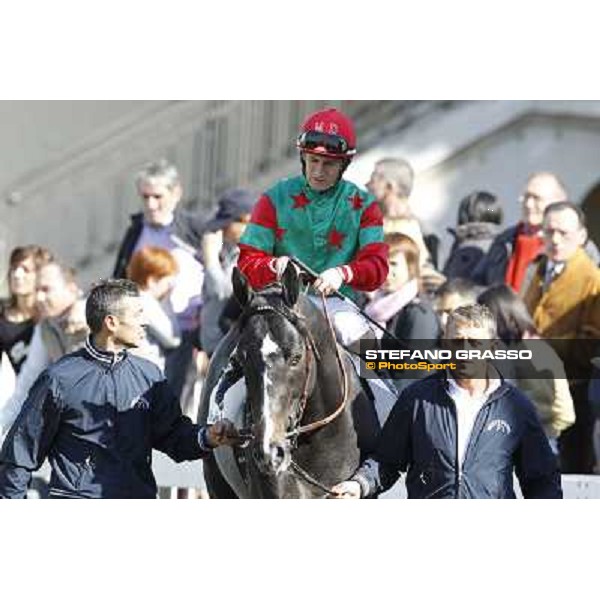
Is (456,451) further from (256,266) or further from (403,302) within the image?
(403,302)

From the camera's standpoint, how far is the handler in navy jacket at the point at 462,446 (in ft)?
22.2

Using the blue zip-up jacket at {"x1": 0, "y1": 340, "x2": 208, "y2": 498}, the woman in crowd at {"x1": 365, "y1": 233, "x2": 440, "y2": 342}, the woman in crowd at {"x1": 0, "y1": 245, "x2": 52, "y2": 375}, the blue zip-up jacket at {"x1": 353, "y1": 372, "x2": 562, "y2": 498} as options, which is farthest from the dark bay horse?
the woman in crowd at {"x1": 0, "y1": 245, "x2": 52, "y2": 375}

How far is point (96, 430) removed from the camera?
257 inches

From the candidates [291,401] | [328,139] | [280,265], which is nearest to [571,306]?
[328,139]

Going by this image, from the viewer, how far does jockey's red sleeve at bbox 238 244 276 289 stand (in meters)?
6.80

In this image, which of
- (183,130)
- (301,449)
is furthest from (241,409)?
(183,130)

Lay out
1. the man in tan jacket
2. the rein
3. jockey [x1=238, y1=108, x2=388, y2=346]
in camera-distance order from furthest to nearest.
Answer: the man in tan jacket → jockey [x1=238, y1=108, x2=388, y2=346] → the rein

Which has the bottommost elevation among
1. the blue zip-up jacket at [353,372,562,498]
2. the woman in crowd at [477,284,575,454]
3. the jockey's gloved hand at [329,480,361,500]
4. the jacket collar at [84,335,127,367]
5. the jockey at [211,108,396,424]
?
the jockey's gloved hand at [329,480,361,500]

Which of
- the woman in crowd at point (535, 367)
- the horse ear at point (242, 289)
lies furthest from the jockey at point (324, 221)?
the woman in crowd at point (535, 367)

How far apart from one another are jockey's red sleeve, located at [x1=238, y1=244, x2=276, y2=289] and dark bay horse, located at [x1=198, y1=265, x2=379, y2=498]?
20 cm

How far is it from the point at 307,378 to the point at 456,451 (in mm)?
729

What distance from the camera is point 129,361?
6.63m

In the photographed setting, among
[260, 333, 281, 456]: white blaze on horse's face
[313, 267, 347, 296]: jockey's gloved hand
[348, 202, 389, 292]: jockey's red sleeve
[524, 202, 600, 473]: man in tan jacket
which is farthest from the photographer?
[524, 202, 600, 473]: man in tan jacket

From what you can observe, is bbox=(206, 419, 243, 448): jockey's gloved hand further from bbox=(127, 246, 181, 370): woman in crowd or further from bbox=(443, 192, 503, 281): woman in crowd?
bbox=(443, 192, 503, 281): woman in crowd
